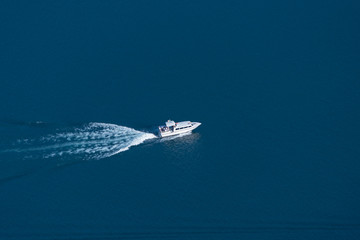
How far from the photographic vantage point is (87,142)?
81.0 m

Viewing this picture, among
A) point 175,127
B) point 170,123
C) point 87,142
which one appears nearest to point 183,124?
point 175,127

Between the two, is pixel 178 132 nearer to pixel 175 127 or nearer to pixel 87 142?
pixel 175 127

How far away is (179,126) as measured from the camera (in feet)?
278

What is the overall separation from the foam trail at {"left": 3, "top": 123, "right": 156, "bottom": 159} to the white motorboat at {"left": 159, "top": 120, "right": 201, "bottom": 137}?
1.72 meters

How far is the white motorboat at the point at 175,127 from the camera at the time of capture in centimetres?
8400

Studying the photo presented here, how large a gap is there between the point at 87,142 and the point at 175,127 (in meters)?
13.5

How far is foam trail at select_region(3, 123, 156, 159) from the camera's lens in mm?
79375

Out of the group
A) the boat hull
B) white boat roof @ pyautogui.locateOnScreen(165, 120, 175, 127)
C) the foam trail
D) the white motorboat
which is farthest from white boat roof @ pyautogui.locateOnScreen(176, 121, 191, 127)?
the foam trail

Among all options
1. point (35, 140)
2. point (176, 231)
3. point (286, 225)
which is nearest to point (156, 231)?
point (176, 231)

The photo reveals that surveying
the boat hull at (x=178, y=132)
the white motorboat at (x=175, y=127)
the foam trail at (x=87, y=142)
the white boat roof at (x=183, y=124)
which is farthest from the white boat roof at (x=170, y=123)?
the foam trail at (x=87, y=142)

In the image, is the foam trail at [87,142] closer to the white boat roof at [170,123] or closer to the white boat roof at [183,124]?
the white boat roof at [170,123]

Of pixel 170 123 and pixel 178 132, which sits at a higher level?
pixel 170 123

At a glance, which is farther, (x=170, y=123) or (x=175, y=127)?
(x=175, y=127)

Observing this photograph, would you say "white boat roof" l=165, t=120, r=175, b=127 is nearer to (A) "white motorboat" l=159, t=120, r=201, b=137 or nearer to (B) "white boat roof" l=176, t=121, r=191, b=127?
(A) "white motorboat" l=159, t=120, r=201, b=137
